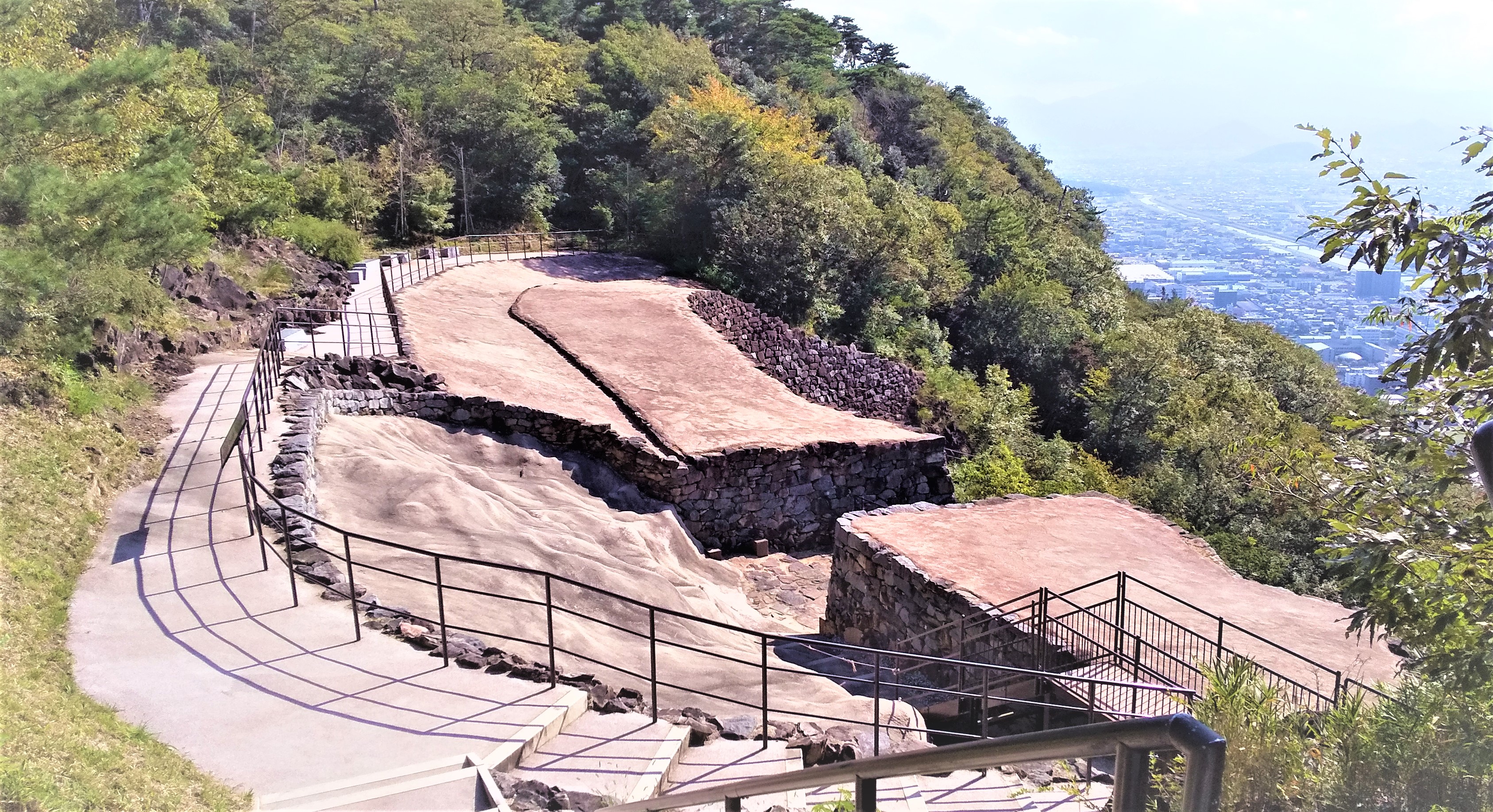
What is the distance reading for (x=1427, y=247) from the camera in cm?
486

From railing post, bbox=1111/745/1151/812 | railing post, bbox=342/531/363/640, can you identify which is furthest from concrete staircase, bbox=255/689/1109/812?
railing post, bbox=1111/745/1151/812

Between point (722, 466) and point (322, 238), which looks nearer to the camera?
point (722, 466)

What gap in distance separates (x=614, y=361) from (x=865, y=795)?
20206 mm

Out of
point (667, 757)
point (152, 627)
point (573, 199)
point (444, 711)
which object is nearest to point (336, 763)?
point (444, 711)

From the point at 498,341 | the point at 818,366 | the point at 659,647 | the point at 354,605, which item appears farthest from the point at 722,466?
the point at 354,605

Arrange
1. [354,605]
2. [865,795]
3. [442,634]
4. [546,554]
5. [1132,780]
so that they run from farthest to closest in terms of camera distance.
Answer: [546,554] < [354,605] < [442,634] < [865,795] < [1132,780]

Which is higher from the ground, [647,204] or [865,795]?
[647,204]

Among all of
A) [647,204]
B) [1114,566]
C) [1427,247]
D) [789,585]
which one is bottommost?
[789,585]

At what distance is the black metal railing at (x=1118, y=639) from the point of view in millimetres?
9477

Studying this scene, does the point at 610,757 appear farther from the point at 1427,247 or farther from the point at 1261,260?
the point at 1261,260

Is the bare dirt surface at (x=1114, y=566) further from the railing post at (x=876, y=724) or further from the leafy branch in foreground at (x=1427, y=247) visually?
the leafy branch in foreground at (x=1427, y=247)

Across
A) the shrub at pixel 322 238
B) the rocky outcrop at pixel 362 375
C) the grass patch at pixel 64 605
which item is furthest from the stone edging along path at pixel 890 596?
the shrub at pixel 322 238

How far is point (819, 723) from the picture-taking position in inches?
329

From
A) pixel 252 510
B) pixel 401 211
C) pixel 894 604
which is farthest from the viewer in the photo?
pixel 401 211
